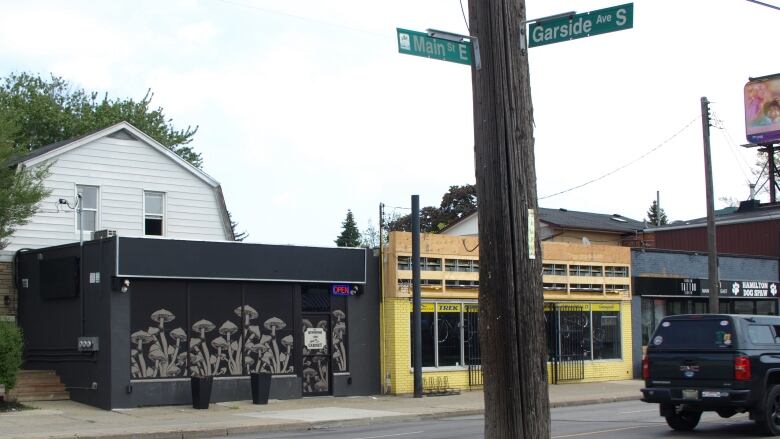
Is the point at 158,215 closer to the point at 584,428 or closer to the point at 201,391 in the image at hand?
the point at 201,391

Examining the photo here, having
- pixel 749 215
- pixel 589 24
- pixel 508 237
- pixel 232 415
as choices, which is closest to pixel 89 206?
pixel 232 415

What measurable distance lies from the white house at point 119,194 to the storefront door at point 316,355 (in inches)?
274

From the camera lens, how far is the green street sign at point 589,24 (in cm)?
647

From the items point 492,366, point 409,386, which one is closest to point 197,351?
point 409,386

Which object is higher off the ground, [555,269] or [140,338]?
[555,269]

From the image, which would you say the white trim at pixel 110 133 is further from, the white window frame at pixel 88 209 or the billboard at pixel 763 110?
the billboard at pixel 763 110

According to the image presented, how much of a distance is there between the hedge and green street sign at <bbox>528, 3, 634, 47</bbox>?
17.5 meters

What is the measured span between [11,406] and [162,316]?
400 cm

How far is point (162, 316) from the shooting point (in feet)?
74.8

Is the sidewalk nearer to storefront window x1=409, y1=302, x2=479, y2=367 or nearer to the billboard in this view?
storefront window x1=409, y1=302, x2=479, y2=367

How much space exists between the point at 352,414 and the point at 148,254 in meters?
6.36

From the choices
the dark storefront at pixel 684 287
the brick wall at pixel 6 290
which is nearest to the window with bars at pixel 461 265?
the dark storefront at pixel 684 287

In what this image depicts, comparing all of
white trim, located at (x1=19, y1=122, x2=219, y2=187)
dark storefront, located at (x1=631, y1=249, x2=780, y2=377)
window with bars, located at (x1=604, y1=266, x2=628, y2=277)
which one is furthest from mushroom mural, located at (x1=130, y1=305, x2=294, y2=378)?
dark storefront, located at (x1=631, y1=249, x2=780, y2=377)

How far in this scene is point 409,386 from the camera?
26.4 meters
